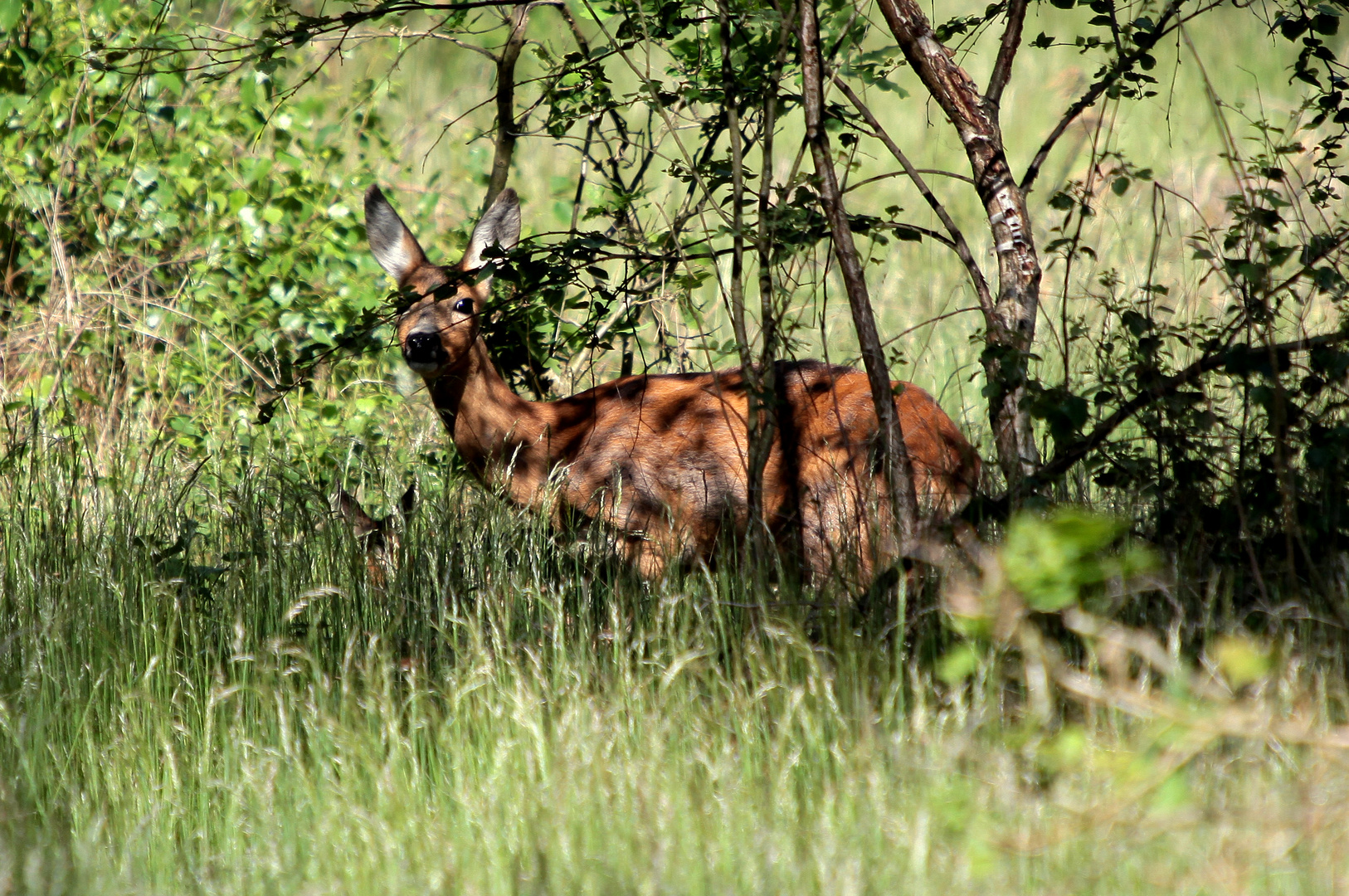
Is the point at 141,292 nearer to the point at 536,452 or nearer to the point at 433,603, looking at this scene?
the point at 536,452

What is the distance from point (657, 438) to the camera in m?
5.36

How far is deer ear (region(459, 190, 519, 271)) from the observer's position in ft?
19.1

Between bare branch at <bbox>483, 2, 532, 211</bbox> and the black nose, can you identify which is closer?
bare branch at <bbox>483, 2, 532, 211</bbox>

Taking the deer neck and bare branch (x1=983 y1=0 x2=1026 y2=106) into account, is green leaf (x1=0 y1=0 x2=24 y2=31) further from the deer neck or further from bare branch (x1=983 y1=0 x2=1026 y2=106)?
bare branch (x1=983 y1=0 x2=1026 y2=106)

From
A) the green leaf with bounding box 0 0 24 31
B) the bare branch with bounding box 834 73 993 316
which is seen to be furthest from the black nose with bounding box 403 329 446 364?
the bare branch with bounding box 834 73 993 316

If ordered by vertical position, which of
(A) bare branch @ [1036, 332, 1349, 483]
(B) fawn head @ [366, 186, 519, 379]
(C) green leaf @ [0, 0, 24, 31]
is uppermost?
(C) green leaf @ [0, 0, 24, 31]

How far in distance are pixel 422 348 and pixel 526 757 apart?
2978 millimetres

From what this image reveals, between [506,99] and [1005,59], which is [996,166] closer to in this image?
[1005,59]

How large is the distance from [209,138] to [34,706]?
165 inches

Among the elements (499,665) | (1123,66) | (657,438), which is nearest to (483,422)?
(657,438)

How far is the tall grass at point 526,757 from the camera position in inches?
85.2

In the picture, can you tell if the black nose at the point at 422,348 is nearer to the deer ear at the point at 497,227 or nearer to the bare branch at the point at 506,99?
the deer ear at the point at 497,227

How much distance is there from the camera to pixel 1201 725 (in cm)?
190

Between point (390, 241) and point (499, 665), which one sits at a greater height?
point (390, 241)
